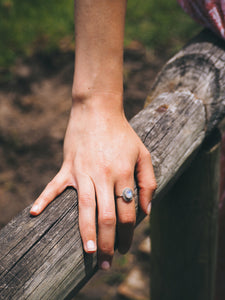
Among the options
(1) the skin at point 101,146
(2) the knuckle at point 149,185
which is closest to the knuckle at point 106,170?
(1) the skin at point 101,146

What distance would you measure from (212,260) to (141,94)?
2.22 m

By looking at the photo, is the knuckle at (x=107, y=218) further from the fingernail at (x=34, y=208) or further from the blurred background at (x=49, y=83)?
the blurred background at (x=49, y=83)

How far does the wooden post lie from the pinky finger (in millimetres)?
526

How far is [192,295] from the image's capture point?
1.43 m

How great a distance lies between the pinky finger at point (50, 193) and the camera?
31.7 inches

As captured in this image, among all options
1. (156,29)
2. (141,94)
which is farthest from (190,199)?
(156,29)

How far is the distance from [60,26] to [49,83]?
84 cm

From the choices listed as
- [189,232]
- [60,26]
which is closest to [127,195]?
[189,232]

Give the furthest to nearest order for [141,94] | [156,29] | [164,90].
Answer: [156,29] → [141,94] → [164,90]

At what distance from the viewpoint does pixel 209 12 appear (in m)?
1.18

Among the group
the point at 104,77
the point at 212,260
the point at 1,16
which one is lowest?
the point at 212,260

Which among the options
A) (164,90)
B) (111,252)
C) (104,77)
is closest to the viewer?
(111,252)

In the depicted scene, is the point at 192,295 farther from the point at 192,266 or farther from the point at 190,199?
the point at 190,199

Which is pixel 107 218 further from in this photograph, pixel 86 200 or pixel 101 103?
pixel 101 103
